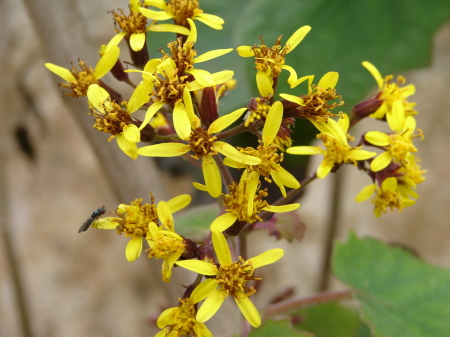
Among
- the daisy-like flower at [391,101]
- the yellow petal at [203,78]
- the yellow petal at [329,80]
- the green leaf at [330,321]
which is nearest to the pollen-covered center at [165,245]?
the yellow petal at [203,78]

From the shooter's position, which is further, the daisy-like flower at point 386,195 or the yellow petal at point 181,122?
the daisy-like flower at point 386,195

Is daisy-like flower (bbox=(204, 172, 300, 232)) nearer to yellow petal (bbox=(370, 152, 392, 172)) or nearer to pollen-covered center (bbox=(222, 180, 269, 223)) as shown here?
pollen-covered center (bbox=(222, 180, 269, 223))

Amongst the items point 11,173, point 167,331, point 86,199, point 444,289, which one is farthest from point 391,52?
point 11,173

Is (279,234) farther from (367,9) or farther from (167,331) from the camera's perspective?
(367,9)

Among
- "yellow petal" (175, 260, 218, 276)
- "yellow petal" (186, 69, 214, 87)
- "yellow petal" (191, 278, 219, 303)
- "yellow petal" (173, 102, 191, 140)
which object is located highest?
"yellow petal" (186, 69, 214, 87)

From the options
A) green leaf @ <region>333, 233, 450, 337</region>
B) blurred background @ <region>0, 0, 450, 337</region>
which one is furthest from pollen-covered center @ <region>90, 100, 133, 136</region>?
green leaf @ <region>333, 233, 450, 337</region>

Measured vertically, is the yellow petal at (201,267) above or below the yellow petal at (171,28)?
below

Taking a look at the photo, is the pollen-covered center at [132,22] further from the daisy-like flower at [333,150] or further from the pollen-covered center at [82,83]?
the daisy-like flower at [333,150]
